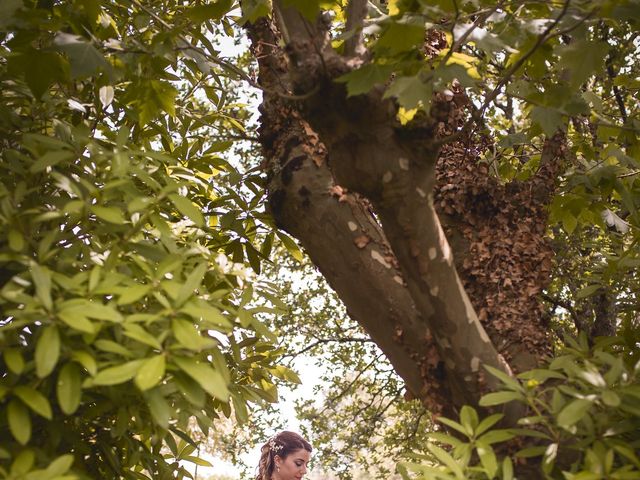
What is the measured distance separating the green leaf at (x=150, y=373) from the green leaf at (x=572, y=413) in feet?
3.40

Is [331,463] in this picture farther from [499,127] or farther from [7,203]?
[7,203]

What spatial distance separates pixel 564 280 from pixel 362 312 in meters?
4.14

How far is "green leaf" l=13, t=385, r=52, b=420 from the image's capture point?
1.60 m

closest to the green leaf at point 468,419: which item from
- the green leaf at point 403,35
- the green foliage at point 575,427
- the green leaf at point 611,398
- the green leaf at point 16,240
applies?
the green foliage at point 575,427

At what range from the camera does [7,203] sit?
1.83m

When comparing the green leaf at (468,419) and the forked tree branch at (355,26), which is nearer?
the green leaf at (468,419)

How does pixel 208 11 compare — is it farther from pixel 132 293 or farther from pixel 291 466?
pixel 291 466

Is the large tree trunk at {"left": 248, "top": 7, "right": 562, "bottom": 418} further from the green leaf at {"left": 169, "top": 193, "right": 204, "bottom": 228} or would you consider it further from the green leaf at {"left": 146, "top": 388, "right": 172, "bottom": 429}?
the green leaf at {"left": 146, "top": 388, "right": 172, "bottom": 429}

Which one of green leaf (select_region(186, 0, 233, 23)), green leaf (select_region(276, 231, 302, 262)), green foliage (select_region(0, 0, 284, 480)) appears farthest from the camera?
green leaf (select_region(276, 231, 302, 262))

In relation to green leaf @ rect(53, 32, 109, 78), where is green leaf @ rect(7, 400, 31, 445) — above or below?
below

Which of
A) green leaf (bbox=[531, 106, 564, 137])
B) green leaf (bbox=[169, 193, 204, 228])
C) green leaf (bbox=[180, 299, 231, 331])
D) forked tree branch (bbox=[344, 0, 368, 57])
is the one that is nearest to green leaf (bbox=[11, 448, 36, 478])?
green leaf (bbox=[180, 299, 231, 331])

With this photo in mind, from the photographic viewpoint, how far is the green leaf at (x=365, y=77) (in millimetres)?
1931

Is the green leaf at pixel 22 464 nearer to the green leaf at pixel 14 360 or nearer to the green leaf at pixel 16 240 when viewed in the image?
the green leaf at pixel 14 360

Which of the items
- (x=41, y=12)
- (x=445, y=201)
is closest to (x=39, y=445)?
(x=41, y=12)
